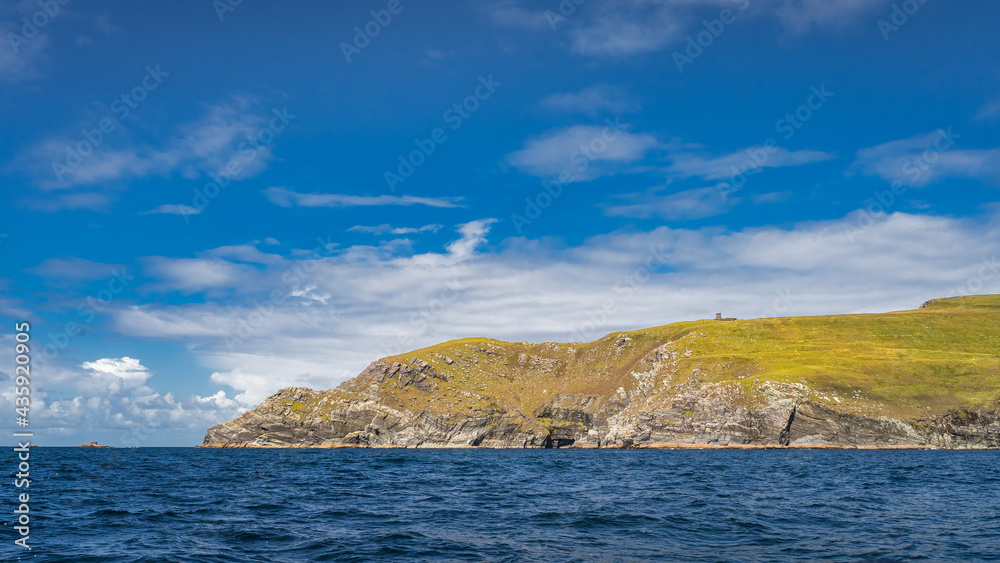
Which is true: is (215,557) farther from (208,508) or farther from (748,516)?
(748,516)

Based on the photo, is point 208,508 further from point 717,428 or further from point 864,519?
point 717,428

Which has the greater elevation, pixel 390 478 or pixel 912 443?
pixel 390 478

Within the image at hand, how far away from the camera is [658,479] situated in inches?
2025

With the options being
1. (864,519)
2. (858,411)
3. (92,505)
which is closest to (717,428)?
(858,411)

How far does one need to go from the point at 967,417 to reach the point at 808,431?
3784 centimetres

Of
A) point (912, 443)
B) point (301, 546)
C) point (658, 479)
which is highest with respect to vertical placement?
point (301, 546)

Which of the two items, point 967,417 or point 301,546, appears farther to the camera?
point 967,417

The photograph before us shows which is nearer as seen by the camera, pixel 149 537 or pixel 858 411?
pixel 149 537

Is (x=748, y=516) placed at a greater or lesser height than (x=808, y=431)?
greater

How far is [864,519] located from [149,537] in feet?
106

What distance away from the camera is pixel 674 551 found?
67.5ft

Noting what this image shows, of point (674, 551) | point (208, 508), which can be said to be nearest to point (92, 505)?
point (208, 508)

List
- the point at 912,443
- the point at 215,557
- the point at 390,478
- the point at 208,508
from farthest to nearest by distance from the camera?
the point at 912,443
the point at 390,478
the point at 208,508
the point at 215,557

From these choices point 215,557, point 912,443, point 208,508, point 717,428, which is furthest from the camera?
point 717,428
